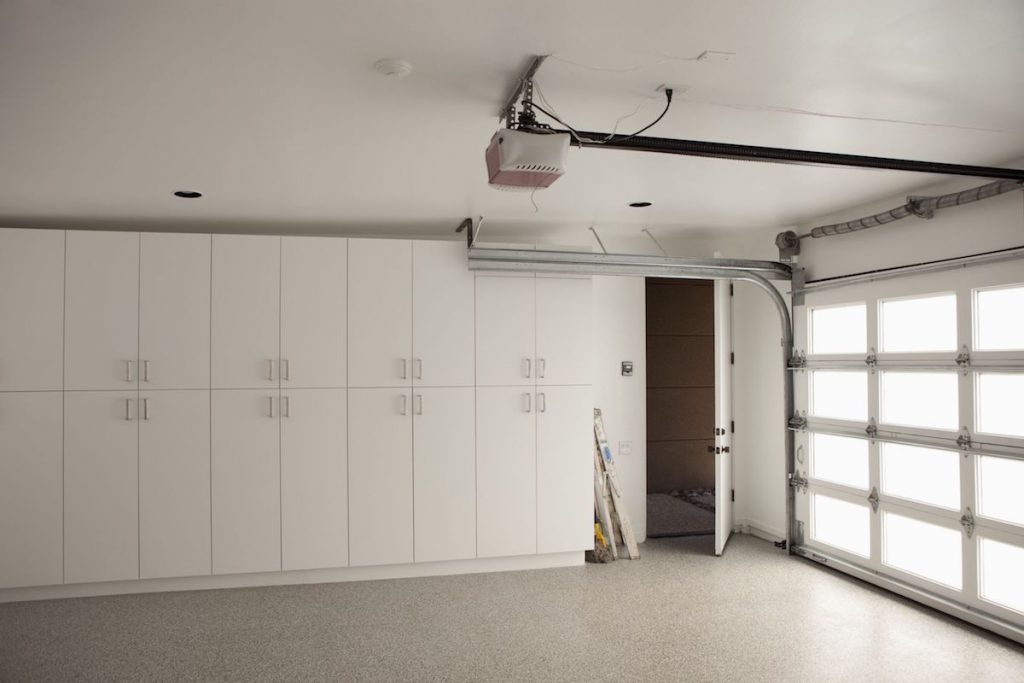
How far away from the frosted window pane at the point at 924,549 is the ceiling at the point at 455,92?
7.17 ft

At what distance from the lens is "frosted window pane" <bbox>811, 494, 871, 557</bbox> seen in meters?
5.04

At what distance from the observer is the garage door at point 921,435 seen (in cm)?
398

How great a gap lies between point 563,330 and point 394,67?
10.7 ft

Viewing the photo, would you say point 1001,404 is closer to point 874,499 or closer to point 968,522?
point 968,522

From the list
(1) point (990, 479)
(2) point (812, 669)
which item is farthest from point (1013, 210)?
(2) point (812, 669)

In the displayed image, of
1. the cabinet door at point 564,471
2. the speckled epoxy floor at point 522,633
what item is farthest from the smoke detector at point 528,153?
the cabinet door at point 564,471

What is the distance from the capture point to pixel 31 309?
489 centimetres

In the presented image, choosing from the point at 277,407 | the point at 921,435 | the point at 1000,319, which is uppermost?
the point at 1000,319

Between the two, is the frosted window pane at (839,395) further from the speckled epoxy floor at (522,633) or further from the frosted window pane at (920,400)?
the speckled epoxy floor at (522,633)

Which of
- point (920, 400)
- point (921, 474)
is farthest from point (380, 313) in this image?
point (921, 474)

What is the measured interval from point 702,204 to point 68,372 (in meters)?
4.61

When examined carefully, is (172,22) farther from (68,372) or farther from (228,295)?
(68,372)

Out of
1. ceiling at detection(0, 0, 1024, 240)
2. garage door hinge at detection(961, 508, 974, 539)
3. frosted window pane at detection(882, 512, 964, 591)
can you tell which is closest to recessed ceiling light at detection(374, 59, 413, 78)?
ceiling at detection(0, 0, 1024, 240)

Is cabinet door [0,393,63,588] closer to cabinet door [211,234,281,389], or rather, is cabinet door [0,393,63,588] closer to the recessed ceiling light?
cabinet door [211,234,281,389]
